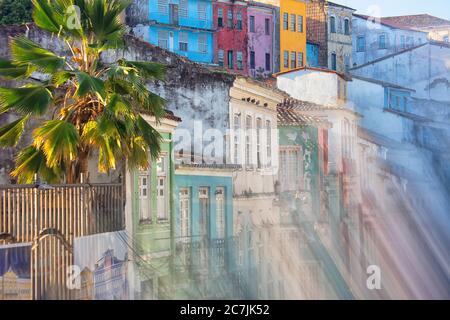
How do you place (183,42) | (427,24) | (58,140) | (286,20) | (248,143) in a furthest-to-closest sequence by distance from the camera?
(183,42)
(286,20)
(427,24)
(248,143)
(58,140)

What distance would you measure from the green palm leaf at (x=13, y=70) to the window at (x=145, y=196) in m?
2.45

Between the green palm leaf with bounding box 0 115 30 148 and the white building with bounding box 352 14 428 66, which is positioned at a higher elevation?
the white building with bounding box 352 14 428 66

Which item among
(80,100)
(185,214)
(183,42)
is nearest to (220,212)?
(185,214)

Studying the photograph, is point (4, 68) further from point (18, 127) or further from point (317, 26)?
point (317, 26)

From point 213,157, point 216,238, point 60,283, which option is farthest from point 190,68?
point 60,283

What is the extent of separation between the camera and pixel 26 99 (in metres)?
13.6

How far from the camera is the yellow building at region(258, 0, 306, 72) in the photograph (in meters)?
19.9

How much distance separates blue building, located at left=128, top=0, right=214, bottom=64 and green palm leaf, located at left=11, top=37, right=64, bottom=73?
21.5 ft

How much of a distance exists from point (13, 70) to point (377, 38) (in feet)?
29.4

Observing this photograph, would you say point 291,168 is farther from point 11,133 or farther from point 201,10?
point 11,133

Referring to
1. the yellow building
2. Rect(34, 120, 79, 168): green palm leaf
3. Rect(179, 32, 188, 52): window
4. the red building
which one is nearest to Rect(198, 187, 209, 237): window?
Rect(34, 120, 79, 168): green palm leaf

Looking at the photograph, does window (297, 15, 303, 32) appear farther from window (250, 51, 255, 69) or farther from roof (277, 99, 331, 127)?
roof (277, 99, 331, 127)

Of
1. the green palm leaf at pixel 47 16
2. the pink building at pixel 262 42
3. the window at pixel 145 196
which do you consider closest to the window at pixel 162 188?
the window at pixel 145 196

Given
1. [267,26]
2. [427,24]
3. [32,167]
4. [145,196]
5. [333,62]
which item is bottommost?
[145,196]
